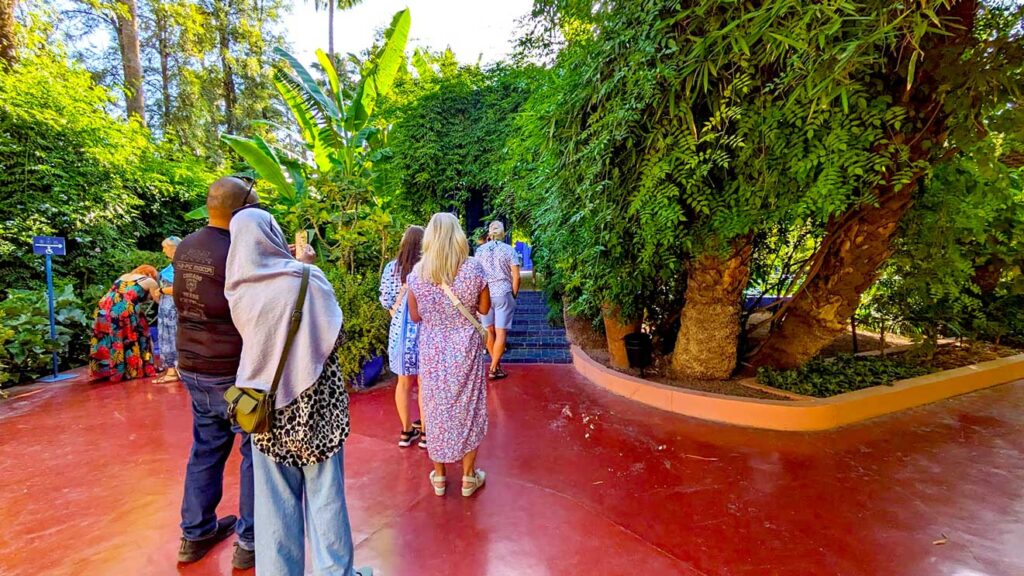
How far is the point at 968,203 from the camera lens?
4086 mm

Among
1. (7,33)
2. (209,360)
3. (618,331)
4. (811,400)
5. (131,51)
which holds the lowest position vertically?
(811,400)

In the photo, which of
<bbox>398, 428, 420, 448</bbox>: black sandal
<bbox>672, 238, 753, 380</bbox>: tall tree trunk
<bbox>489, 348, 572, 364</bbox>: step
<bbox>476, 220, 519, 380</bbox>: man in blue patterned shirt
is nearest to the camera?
<bbox>398, 428, 420, 448</bbox>: black sandal

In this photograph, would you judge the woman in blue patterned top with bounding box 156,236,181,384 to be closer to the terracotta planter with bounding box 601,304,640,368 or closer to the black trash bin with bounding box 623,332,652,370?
the terracotta planter with bounding box 601,304,640,368

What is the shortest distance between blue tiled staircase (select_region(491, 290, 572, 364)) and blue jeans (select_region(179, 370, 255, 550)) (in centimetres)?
428

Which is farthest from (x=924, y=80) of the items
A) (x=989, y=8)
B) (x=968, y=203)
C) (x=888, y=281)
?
(x=888, y=281)

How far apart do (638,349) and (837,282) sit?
214 centimetres

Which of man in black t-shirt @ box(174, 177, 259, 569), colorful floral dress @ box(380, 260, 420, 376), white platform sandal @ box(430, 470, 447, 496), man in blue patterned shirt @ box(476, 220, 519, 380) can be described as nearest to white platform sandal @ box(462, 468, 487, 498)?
white platform sandal @ box(430, 470, 447, 496)

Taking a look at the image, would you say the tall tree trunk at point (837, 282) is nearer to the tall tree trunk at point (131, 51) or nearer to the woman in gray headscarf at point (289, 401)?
the woman in gray headscarf at point (289, 401)

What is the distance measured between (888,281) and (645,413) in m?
3.81

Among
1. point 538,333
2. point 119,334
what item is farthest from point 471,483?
point 119,334

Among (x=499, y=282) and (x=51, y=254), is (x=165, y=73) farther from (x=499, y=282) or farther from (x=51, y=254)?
(x=499, y=282)

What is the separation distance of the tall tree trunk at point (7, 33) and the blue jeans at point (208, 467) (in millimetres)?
8603

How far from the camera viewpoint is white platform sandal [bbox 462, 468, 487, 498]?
2896 millimetres

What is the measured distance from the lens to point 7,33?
6.71 metres
